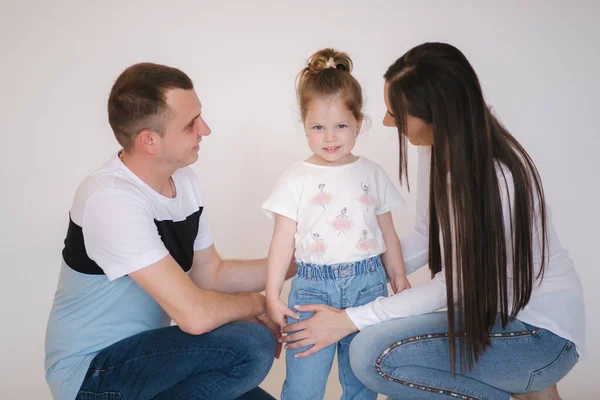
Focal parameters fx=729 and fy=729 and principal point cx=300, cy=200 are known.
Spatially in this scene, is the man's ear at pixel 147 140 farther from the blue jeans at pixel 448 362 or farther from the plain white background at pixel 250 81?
the plain white background at pixel 250 81

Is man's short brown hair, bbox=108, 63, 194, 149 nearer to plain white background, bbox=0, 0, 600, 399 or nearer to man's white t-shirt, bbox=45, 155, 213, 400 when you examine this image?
man's white t-shirt, bbox=45, 155, 213, 400

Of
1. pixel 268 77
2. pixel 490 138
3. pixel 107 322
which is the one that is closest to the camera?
pixel 490 138

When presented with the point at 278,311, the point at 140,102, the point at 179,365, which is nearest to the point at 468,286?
the point at 278,311

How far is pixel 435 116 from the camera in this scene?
2076mm

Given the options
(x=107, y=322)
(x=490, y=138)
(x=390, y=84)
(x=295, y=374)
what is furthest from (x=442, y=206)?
(x=107, y=322)

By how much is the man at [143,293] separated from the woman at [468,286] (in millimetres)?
239

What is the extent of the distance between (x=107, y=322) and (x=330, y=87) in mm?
1018

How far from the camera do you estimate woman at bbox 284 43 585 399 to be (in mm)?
2074

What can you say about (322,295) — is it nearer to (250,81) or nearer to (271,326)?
(271,326)

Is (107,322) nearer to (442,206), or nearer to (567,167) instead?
(442,206)

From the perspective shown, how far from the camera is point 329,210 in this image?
2336mm

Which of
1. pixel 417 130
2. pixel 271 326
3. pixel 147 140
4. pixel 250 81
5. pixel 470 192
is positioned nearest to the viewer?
pixel 470 192

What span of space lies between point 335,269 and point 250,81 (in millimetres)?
1477

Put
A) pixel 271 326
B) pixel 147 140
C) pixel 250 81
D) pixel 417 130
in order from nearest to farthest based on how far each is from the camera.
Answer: pixel 417 130, pixel 147 140, pixel 271 326, pixel 250 81
